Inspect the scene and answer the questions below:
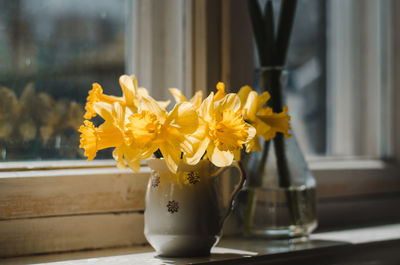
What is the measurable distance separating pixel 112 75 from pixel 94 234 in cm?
35

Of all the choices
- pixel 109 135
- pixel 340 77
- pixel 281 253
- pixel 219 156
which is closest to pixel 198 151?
pixel 219 156

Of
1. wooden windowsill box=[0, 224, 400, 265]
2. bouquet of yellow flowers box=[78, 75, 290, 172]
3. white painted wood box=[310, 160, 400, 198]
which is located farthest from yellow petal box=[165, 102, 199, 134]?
white painted wood box=[310, 160, 400, 198]

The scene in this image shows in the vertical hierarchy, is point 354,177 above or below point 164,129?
below

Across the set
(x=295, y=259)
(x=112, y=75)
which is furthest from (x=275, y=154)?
(x=112, y=75)

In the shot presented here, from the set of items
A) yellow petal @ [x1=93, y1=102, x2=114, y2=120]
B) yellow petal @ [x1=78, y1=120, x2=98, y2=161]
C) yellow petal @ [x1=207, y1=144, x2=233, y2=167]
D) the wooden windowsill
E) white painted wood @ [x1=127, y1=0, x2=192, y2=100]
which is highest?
white painted wood @ [x1=127, y1=0, x2=192, y2=100]

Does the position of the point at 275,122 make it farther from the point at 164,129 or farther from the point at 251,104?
the point at 164,129

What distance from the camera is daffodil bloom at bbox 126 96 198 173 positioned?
0.69m

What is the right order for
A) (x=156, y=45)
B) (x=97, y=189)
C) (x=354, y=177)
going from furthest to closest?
(x=354, y=177) < (x=156, y=45) < (x=97, y=189)

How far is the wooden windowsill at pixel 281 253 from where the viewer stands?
80cm

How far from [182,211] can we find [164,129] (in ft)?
0.49

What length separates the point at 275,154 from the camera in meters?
0.99

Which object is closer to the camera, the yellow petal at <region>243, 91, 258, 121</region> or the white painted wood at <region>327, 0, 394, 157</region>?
the yellow petal at <region>243, 91, 258, 121</region>

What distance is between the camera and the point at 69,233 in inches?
34.6

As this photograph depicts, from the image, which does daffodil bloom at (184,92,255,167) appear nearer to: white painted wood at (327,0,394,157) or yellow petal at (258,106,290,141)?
yellow petal at (258,106,290,141)
